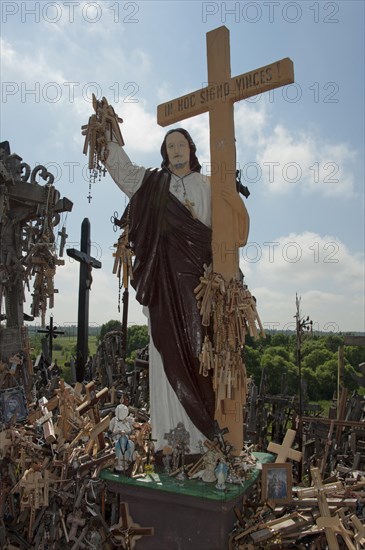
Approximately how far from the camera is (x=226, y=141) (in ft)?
17.1

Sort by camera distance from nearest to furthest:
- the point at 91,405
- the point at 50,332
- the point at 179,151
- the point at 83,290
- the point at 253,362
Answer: the point at 179,151 → the point at 91,405 → the point at 83,290 → the point at 50,332 → the point at 253,362

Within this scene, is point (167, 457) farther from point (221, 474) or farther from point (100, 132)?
point (100, 132)

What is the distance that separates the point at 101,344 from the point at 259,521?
866 centimetres

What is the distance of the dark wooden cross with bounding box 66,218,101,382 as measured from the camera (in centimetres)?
1178

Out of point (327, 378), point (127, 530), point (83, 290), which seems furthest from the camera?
point (327, 378)

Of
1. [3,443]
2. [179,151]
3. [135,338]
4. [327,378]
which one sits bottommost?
[327,378]

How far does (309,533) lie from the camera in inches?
164

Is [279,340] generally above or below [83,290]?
below

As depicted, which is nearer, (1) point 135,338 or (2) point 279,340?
(1) point 135,338

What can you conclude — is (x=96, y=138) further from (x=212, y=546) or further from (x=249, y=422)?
(x=249, y=422)

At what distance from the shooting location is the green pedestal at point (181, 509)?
4199 millimetres

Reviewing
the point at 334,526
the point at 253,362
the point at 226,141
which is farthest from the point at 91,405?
the point at 253,362

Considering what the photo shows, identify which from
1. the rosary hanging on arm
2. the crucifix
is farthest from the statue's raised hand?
the crucifix

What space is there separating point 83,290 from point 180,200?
7.20m
